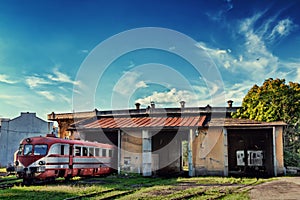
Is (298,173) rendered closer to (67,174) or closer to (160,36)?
(160,36)

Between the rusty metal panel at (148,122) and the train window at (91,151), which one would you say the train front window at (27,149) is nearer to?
the train window at (91,151)

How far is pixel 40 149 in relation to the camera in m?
15.8

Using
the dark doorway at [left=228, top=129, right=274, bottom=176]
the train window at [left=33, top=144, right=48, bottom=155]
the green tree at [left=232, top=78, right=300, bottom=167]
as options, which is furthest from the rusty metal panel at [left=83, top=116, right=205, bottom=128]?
the train window at [left=33, top=144, right=48, bottom=155]

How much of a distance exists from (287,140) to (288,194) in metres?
16.1

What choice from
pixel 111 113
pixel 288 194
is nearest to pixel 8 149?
pixel 111 113

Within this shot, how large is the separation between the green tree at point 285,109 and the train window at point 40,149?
18.2 metres

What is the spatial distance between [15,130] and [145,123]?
19575 millimetres

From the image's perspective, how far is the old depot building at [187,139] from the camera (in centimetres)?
2155

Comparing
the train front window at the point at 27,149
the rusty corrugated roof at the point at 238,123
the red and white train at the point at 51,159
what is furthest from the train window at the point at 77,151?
the rusty corrugated roof at the point at 238,123

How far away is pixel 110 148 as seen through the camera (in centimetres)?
2334

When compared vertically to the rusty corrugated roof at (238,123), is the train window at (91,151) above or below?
below

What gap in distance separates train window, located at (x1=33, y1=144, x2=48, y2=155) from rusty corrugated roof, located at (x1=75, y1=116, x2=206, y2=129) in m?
7.69

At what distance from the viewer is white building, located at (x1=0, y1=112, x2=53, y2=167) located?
34906mm

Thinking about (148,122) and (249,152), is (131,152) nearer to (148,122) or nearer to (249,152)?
(148,122)
